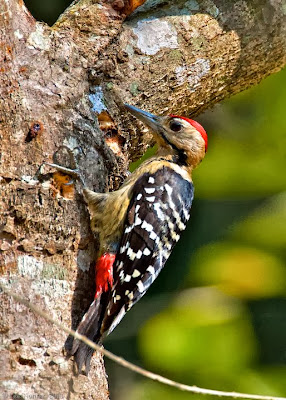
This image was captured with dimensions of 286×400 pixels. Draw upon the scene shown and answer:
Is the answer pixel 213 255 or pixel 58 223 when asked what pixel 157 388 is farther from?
pixel 58 223

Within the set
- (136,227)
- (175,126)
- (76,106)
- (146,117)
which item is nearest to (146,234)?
(136,227)

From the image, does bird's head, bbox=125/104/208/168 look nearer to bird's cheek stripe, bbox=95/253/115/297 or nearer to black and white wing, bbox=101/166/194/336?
black and white wing, bbox=101/166/194/336

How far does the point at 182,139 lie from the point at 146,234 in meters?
0.86

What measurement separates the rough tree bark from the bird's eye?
107mm

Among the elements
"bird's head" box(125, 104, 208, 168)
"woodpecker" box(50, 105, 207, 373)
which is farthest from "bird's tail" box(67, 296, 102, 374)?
"bird's head" box(125, 104, 208, 168)

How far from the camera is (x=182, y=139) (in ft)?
15.6

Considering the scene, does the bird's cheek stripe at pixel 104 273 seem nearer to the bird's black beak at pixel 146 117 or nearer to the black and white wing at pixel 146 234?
the black and white wing at pixel 146 234

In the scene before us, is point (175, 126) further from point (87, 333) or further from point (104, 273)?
point (87, 333)

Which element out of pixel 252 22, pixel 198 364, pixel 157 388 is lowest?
pixel 157 388

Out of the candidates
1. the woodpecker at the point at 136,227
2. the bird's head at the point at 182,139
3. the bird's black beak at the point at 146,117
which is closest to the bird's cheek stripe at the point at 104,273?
the woodpecker at the point at 136,227

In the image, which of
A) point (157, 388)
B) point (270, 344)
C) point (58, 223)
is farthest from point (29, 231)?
point (270, 344)

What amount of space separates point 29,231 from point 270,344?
2.60m

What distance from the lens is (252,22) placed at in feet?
14.7

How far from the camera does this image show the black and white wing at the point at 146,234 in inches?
154
